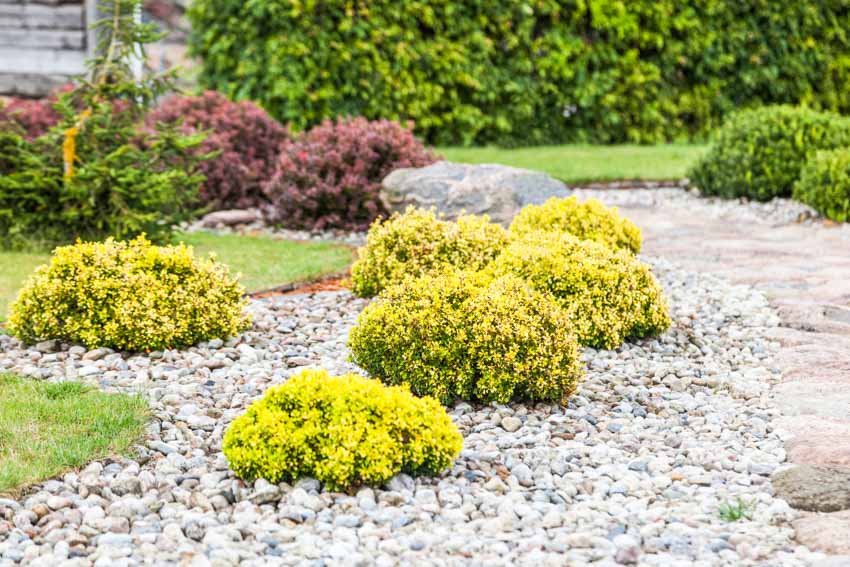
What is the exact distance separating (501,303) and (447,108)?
1033 centimetres

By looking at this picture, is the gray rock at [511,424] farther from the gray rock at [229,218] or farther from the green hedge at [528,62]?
the green hedge at [528,62]

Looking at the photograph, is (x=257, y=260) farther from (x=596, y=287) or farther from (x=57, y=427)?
(x=57, y=427)

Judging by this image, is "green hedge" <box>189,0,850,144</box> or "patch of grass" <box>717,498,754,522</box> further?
"green hedge" <box>189,0,850,144</box>

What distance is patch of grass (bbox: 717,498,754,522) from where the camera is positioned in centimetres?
342

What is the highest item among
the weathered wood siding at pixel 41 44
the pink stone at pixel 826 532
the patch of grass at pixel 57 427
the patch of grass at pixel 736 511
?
the weathered wood siding at pixel 41 44

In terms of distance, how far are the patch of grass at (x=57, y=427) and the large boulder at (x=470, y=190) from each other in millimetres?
4143

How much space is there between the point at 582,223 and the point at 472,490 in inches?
135

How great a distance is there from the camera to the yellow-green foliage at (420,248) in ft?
20.7

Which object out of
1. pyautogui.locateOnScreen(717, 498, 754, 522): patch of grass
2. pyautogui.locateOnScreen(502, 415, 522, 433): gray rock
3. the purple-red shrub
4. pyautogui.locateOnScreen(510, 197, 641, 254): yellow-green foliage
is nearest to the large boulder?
pyautogui.locateOnScreen(510, 197, 641, 254): yellow-green foliage

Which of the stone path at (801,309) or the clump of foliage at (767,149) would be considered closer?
the stone path at (801,309)

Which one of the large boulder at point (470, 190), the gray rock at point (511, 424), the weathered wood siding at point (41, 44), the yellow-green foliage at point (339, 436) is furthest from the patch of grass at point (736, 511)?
the weathered wood siding at point (41, 44)

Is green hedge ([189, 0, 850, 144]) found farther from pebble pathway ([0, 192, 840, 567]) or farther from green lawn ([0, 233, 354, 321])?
pebble pathway ([0, 192, 840, 567])

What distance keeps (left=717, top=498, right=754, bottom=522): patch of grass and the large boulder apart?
16.0ft

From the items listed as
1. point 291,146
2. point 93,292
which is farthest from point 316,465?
point 291,146
